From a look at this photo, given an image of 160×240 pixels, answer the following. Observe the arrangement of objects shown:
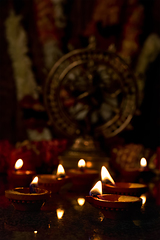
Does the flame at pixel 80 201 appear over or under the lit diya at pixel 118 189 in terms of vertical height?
under

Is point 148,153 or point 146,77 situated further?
point 146,77

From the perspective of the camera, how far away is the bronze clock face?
1.20 meters

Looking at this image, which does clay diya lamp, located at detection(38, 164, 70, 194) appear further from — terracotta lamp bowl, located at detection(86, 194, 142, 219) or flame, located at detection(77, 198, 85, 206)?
terracotta lamp bowl, located at detection(86, 194, 142, 219)

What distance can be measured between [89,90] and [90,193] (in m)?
0.71

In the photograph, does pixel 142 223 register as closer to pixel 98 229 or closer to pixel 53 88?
pixel 98 229

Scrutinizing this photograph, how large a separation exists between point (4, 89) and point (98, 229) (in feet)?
4.03

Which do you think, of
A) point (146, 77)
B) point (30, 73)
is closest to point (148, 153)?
point (146, 77)

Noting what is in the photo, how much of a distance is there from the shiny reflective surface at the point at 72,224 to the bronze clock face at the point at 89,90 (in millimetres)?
614

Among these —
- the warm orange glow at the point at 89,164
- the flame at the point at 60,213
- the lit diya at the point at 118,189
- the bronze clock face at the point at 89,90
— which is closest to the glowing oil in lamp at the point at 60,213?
the flame at the point at 60,213

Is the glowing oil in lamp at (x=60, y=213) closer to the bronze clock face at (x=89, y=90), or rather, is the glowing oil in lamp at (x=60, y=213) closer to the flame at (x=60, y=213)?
the flame at (x=60, y=213)

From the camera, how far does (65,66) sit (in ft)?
4.17

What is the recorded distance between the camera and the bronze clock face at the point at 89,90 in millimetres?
1203

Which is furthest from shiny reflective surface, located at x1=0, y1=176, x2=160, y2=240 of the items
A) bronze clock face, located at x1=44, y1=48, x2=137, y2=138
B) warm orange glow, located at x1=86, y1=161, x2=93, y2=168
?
bronze clock face, located at x1=44, y1=48, x2=137, y2=138

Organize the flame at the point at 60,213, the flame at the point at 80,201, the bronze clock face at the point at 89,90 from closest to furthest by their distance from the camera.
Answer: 1. the flame at the point at 60,213
2. the flame at the point at 80,201
3. the bronze clock face at the point at 89,90
